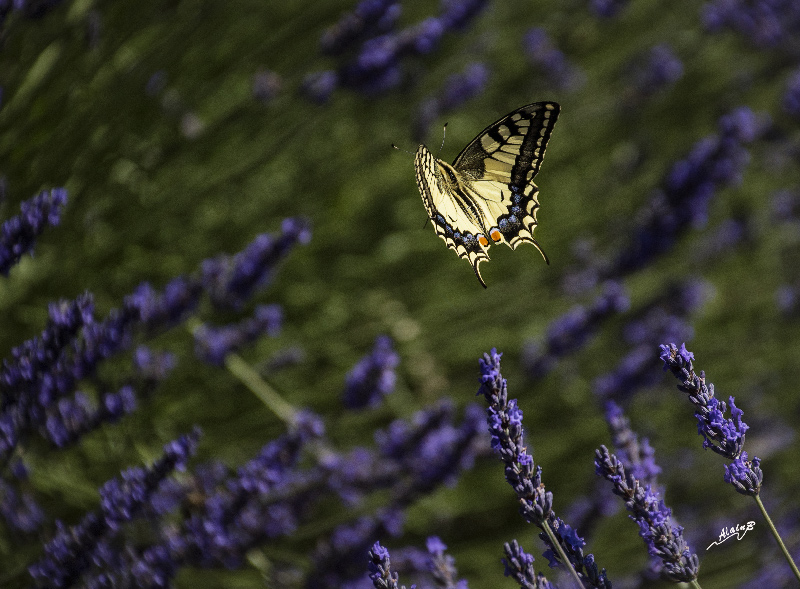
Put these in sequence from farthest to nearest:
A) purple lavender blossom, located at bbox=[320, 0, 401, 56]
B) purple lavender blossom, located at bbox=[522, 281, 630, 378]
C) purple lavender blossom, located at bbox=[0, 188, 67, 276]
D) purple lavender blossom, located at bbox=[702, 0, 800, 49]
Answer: purple lavender blossom, located at bbox=[702, 0, 800, 49], purple lavender blossom, located at bbox=[522, 281, 630, 378], purple lavender blossom, located at bbox=[320, 0, 401, 56], purple lavender blossom, located at bbox=[0, 188, 67, 276]

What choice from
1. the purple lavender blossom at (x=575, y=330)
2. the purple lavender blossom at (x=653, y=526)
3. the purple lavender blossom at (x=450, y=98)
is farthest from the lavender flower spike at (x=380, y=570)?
the purple lavender blossom at (x=450, y=98)

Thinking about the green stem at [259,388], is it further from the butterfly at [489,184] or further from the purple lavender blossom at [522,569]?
the purple lavender blossom at [522,569]

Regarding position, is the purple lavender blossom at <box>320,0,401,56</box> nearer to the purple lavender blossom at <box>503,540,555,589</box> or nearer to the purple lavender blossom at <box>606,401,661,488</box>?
the purple lavender blossom at <box>606,401,661,488</box>

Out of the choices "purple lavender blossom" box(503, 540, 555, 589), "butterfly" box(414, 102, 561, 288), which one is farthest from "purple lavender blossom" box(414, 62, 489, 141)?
"purple lavender blossom" box(503, 540, 555, 589)

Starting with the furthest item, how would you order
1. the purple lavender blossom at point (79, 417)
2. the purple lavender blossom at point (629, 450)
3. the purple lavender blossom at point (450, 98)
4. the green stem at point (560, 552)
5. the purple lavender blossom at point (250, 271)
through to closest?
the purple lavender blossom at point (450, 98) < the purple lavender blossom at point (250, 271) < the purple lavender blossom at point (79, 417) < the purple lavender blossom at point (629, 450) < the green stem at point (560, 552)

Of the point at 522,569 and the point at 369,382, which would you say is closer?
the point at 522,569

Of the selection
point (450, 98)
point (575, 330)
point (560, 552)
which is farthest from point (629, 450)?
point (450, 98)

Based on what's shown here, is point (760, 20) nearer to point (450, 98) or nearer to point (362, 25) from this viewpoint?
point (450, 98)
